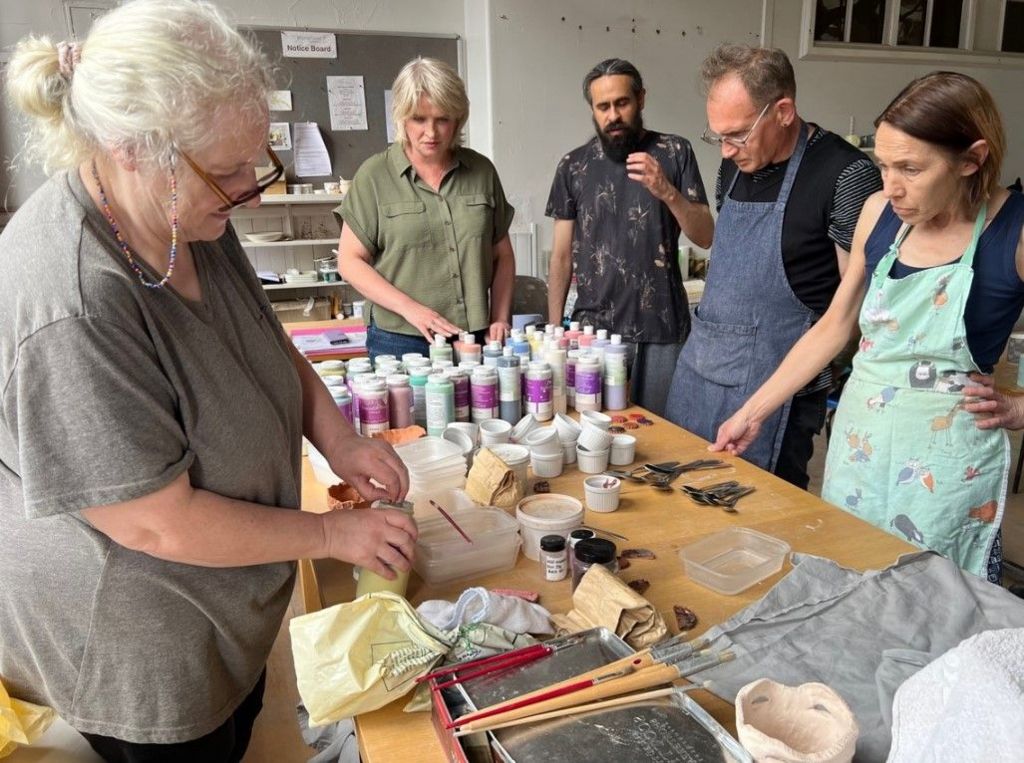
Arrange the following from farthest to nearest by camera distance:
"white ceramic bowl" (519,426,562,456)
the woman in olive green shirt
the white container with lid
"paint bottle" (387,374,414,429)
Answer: the woman in olive green shirt < "paint bottle" (387,374,414,429) < "white ceramic bowl" (519,426,562,456) < the white container with lid

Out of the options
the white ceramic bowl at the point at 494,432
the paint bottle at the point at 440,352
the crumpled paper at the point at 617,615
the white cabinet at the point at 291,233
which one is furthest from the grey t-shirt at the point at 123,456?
the white cabinet at the point at 291,233

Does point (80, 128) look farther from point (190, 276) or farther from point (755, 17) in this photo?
point (755, 17)

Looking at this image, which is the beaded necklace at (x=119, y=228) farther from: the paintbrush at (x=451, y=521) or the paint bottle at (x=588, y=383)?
the paint bottle at (x=588, y=383)

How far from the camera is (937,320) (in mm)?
1638

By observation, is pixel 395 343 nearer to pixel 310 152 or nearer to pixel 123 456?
pixel 123 456

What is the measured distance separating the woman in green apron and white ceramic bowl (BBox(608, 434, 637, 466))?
0.55 m

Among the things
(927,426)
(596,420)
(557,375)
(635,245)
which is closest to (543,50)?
(635,245)

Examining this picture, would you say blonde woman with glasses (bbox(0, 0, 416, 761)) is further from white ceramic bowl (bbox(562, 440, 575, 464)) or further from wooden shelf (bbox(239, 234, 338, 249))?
wooden shelf (bbox(239, 234, 338, 249))

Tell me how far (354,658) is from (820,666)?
646mm

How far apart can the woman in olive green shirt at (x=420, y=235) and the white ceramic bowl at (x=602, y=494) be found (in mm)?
1007

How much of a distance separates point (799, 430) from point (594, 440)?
0.81 metres

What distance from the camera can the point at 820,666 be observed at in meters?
1.02

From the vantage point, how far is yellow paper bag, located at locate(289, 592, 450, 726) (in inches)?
37.8

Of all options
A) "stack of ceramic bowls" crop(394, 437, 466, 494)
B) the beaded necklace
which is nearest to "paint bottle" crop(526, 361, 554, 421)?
"stack of ceramic bowls" crop(394, 437, 466, 494)
